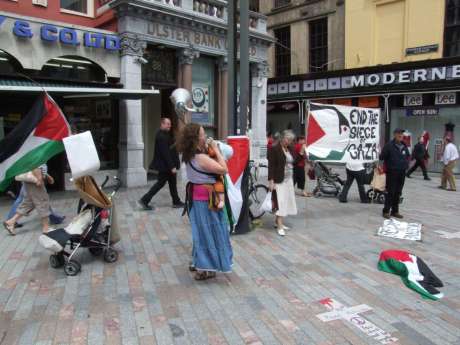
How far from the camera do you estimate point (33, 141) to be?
4.79 meters

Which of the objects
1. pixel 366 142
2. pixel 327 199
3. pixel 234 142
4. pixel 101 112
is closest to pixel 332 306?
pixel 234 142

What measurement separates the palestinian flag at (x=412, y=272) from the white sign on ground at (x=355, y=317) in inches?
33.1

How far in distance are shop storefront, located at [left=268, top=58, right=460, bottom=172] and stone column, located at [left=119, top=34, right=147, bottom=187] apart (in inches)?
469

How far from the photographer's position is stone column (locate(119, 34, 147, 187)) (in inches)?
481

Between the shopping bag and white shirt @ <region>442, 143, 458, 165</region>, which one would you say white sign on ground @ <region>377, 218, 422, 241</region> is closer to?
the shopping bag

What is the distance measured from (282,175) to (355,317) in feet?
→ 10.9

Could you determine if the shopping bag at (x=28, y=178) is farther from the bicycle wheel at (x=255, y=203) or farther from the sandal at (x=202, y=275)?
the bicycle wheel at (x=255, y=203)

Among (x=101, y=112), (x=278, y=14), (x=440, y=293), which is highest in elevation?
(x=278, y=14)

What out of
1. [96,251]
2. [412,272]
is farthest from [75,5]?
[412,272]

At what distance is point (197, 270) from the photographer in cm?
486

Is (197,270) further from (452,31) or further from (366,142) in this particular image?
(452,31)

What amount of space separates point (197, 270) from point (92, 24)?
427 inches

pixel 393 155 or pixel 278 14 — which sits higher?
pixel 278 14

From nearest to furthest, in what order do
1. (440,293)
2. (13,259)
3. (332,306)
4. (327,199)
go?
(332,306) → (440,293) → (13,259) → (327,199)
